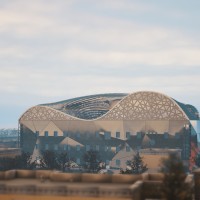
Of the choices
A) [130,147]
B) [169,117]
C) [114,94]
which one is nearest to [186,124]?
[169,117]

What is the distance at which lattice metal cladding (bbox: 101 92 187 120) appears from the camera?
113 m

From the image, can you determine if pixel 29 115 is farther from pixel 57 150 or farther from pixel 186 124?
pixel 186 124

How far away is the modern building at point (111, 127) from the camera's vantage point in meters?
113

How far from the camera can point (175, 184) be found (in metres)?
26.2

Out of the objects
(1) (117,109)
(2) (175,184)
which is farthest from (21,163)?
(2) (175,184)

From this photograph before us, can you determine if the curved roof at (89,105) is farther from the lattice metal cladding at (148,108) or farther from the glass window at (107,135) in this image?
the lattice metal cladding at (148,108)

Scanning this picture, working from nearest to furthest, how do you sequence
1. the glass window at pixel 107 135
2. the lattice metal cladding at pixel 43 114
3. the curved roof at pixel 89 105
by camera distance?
the glass window at pixel 107 135
the lattice metal cladding at pixel 43 114
the curved roof at pixel 89 105

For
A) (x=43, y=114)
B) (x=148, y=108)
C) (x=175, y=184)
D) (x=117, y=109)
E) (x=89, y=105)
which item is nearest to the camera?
(x=175, y=184)

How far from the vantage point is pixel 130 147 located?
118438 millimetres

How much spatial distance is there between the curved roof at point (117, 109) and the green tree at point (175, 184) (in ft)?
281

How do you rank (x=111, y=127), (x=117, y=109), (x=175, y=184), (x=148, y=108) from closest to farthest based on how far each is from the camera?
(x=175, y=184) < (x=148, y=108) < (x=117, y=109) < (x=111, y=127)

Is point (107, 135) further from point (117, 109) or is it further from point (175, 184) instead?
point (175, 184)

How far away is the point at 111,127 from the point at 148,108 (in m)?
10.9

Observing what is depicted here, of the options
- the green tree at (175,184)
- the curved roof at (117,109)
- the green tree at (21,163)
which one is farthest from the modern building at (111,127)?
the green tree at (175,184)
